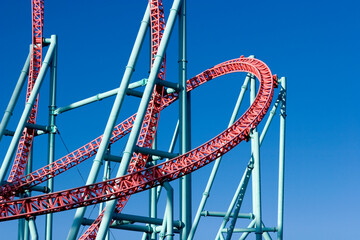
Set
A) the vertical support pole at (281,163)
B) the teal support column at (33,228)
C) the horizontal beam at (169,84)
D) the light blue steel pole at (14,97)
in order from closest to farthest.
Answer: the horizontal beam at (169,84), the teal support column at (33,228), the vertical support pole at (281,163), the light blue steel pole at (14,97)

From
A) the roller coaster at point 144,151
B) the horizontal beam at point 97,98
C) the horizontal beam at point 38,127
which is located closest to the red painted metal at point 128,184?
the roller coaster at point 144,151

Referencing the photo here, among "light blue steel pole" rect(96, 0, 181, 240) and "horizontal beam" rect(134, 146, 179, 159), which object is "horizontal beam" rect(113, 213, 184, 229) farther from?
"horizontal beam" rect(134, 146, 179, 159)

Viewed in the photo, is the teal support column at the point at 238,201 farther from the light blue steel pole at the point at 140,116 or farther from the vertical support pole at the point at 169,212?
the light blue steel pole at the point at 140,116

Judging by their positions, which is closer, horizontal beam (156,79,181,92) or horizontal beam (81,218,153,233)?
horizontal beam (81,218,153,233)

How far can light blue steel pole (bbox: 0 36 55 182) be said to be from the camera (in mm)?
30281

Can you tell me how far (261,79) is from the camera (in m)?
29.9

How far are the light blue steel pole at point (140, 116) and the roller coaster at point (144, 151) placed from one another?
30 millimetres

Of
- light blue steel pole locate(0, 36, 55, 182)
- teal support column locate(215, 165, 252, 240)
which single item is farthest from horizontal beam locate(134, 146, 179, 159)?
light blue steel pole locate(0, 36, 55, 182)

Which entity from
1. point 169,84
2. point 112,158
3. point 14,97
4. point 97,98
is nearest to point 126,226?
point 112,158

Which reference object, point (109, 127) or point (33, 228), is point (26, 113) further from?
point (109, 127)

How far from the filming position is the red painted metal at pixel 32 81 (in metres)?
32.9

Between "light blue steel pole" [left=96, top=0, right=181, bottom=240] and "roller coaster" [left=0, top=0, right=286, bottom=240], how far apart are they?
0.10ft

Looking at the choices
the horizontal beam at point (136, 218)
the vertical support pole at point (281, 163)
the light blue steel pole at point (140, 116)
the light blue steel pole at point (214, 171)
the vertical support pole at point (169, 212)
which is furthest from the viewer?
the light blue steel pole at point (214, 171)

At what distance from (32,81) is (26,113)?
10.1 ft
